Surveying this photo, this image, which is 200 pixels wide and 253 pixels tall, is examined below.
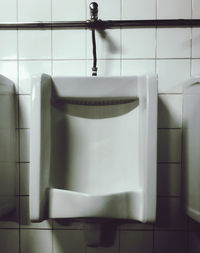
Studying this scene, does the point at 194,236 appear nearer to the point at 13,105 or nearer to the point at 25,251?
the point at 25,251

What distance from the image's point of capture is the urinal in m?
0.89

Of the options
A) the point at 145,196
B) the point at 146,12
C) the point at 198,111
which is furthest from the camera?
the point at 146,12

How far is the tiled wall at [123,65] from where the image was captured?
1198 millimetres

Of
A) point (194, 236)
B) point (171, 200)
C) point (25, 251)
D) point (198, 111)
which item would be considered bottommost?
point (25, 251)

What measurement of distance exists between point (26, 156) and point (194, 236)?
36.1 inches

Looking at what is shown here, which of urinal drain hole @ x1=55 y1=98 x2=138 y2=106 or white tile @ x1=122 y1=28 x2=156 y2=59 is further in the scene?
white tile @ x1=122 y1=28 x2=156 y2=59

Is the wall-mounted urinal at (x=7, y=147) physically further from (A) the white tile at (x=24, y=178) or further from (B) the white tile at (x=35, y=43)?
(B) the white tile at (x=35, y=43)

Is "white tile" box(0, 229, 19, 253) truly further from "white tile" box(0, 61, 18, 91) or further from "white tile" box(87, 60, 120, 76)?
"white tile" box(87, 60, 120, 76)

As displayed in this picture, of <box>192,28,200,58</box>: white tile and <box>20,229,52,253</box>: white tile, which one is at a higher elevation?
<box>192,28,200,58</box>: white tile

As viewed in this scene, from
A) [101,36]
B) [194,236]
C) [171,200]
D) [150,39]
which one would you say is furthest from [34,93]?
[194,236]

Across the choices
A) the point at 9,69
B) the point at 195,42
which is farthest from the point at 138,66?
the point at 9,69

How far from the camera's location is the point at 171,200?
1.22 metres

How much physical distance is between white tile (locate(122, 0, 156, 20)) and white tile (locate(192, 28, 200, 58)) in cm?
21

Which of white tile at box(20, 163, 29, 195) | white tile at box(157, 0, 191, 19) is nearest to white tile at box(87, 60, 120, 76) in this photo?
white tile at box(157, 0, 191, 19)
